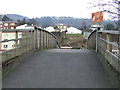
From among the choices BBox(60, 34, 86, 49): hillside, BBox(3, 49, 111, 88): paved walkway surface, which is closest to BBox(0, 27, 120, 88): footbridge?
BBox(3, 49, 111, 88): paved walkway surface

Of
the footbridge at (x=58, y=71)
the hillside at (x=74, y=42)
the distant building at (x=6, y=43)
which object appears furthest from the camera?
the hillside at (x=74, y=42)

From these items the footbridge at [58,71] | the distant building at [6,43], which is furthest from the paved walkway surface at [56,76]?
the distant building at [6,43]

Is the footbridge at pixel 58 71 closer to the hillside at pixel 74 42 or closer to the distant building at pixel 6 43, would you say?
the distant building at pixel 6 43

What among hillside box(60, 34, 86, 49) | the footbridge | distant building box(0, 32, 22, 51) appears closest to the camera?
the footbridge

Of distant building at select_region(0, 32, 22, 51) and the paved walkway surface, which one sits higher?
distant building at select_region(0, 32, 22, 51)

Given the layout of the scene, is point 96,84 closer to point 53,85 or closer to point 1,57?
point 53,85

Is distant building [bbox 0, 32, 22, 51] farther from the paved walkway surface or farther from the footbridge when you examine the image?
the paved walkway surface

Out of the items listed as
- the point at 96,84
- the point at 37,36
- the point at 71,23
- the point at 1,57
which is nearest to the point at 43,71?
the point at 1,57

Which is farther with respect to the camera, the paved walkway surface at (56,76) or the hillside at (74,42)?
the hillside at (74,42)

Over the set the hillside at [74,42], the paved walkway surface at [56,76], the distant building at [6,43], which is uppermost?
the distant building at [6,43]

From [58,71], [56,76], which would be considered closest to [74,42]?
[58,71]

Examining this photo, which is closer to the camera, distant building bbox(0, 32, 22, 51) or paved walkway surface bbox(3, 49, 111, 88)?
paved walkway surface bbox(3, 49, 111, 88)

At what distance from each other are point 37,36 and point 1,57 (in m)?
5.63

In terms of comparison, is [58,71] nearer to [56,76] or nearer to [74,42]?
[56,76]
